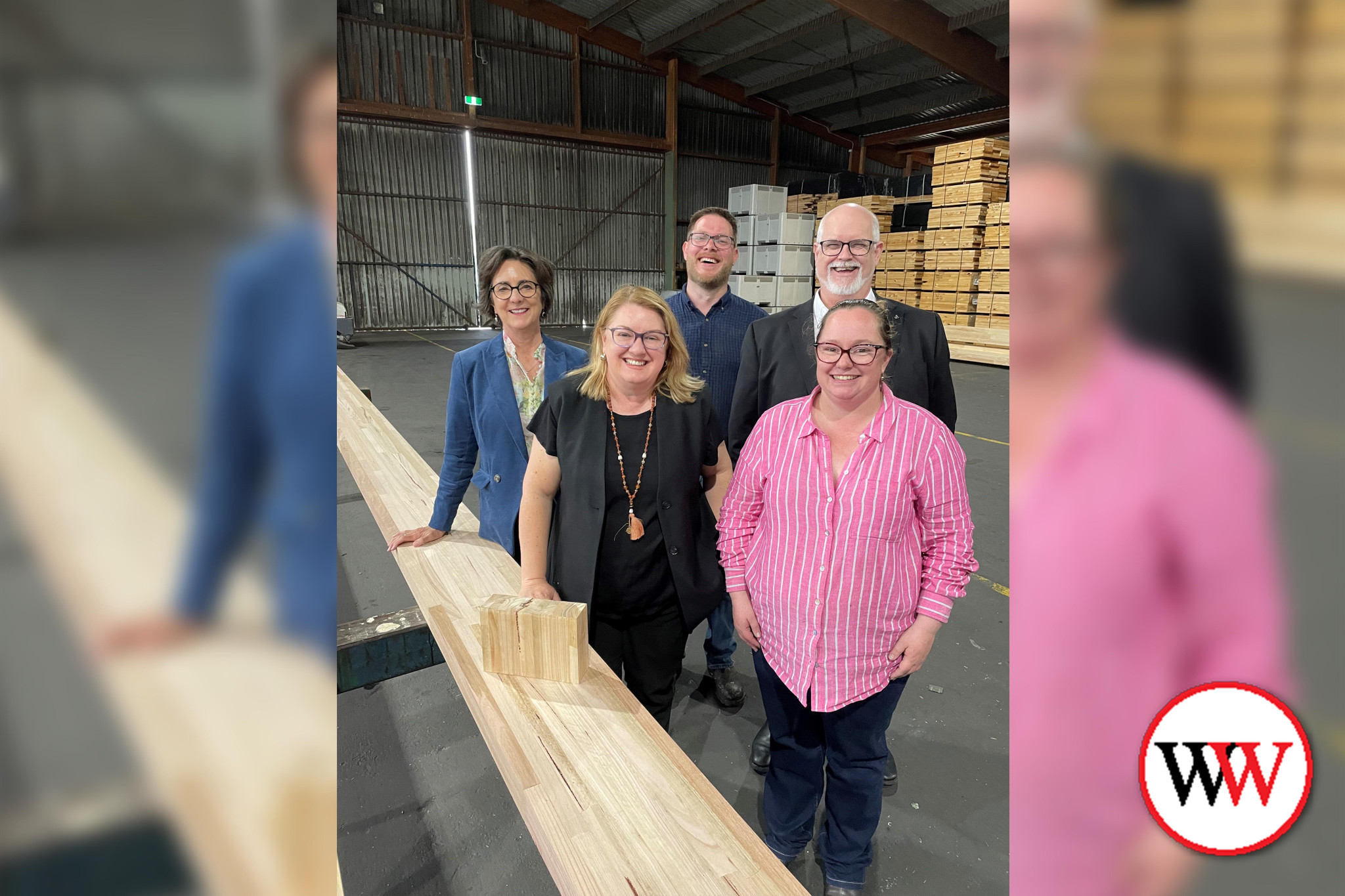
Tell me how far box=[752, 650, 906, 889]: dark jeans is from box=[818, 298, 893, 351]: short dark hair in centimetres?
89

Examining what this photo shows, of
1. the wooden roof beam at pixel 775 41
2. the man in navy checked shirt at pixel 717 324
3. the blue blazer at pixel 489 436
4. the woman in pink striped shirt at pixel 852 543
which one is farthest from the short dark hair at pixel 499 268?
the wooden roof beam at pixel 775 41

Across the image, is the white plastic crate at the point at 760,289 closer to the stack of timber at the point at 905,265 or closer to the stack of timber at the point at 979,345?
the stack of timber at the point at 905,265

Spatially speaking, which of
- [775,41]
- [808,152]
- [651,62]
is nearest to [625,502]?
[775,41]

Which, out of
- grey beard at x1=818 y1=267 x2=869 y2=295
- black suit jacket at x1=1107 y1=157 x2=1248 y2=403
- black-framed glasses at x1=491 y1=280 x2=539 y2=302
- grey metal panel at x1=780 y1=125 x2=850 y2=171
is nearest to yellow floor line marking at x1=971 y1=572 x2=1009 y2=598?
grey beard at x1=818 y1=267 x2=869 y2=295

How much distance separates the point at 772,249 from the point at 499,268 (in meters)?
12.1

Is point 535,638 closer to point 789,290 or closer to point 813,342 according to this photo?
point 813,342

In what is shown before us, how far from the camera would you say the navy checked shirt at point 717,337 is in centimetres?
298

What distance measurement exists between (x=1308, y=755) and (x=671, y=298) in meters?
2.97

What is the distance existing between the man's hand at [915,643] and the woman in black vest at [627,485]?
0.56 m

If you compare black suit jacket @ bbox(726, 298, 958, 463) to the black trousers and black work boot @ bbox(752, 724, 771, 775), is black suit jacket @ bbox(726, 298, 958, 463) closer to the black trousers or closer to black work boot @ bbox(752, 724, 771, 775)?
the black trousers

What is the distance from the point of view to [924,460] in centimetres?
176

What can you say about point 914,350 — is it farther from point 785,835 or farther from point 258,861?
point 258,861

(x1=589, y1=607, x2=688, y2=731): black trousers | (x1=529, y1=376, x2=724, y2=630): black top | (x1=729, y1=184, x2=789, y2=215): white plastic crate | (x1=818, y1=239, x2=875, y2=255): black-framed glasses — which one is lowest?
(x1=589, y1=607, x2=688, y2=731): black trousers

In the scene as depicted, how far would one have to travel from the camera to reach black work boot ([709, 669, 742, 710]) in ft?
9.78
